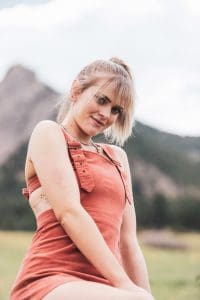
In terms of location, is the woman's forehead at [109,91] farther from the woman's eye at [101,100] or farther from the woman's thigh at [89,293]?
the woman's thigh at [89,293]

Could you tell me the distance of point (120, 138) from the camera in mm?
1831

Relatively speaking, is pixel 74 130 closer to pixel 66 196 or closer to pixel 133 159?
pixel 66 196

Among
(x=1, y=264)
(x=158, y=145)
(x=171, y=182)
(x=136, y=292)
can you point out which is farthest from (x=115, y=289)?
(x=171, y=182)

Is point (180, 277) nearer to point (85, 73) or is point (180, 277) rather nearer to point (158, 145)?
point (158, 145)

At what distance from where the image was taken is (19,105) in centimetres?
941

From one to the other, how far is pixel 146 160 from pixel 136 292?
672cm

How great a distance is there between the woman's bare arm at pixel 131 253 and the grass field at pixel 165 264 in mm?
3453

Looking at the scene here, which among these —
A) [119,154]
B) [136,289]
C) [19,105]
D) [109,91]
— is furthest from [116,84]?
[19,105]

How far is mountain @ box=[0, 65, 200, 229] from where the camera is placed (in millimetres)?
6984

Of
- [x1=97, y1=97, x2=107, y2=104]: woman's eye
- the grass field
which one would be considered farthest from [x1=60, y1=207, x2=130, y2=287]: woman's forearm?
the grass field

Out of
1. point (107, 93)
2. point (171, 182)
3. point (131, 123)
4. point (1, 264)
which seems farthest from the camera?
point (171, 182)

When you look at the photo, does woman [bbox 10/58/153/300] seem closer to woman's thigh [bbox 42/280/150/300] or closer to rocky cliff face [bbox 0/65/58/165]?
woman's thigh [bbox 42/280/150/300]

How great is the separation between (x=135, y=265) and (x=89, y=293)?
0.40 metres

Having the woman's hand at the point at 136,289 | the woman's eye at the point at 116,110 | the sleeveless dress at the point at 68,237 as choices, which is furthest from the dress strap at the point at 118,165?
the woman's hand at the point at 136,289
